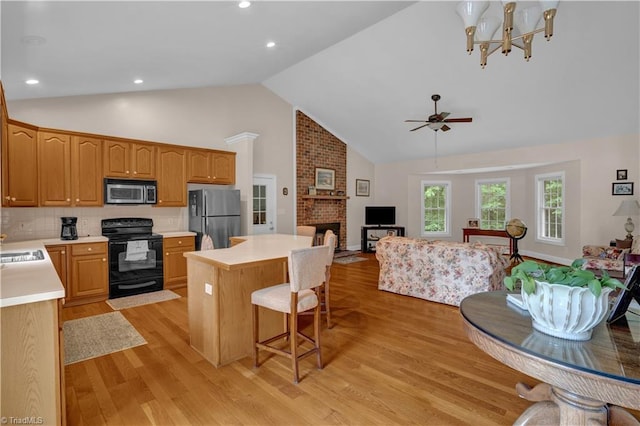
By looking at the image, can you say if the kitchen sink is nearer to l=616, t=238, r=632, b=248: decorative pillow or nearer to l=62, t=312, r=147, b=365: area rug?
l=62, t=312, r=147, b=365: area rug

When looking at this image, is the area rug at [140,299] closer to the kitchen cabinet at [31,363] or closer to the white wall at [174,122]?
the white wall at [174,122]

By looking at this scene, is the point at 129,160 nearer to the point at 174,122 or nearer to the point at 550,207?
the point at 174,122

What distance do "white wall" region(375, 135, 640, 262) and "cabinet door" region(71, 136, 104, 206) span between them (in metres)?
6.93

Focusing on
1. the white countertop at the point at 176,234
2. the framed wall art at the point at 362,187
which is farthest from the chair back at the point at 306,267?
the framed wall art at the point at 362,187

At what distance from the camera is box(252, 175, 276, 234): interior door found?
21.9 ft

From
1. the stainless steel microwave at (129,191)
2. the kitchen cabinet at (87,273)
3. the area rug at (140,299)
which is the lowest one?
the area rug at (140,299)

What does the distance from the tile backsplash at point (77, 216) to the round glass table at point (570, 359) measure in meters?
4.99

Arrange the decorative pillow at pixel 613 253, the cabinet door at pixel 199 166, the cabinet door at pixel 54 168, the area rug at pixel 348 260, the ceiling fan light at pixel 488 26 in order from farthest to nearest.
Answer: the area rug at pixel 348 260, the cabinet door at pixel 199 166, the decorative pillow at pixel 613 253, the cabinet door at pixel 54 168, the ceiling fan light at pixel 488 26

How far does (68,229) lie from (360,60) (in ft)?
16.8

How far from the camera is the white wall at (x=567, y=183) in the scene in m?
5.67

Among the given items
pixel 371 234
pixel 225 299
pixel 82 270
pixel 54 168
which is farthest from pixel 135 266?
pixel 371 234

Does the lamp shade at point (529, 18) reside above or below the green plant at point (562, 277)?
above

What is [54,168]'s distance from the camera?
4176mm

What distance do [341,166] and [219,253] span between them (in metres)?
6.21
